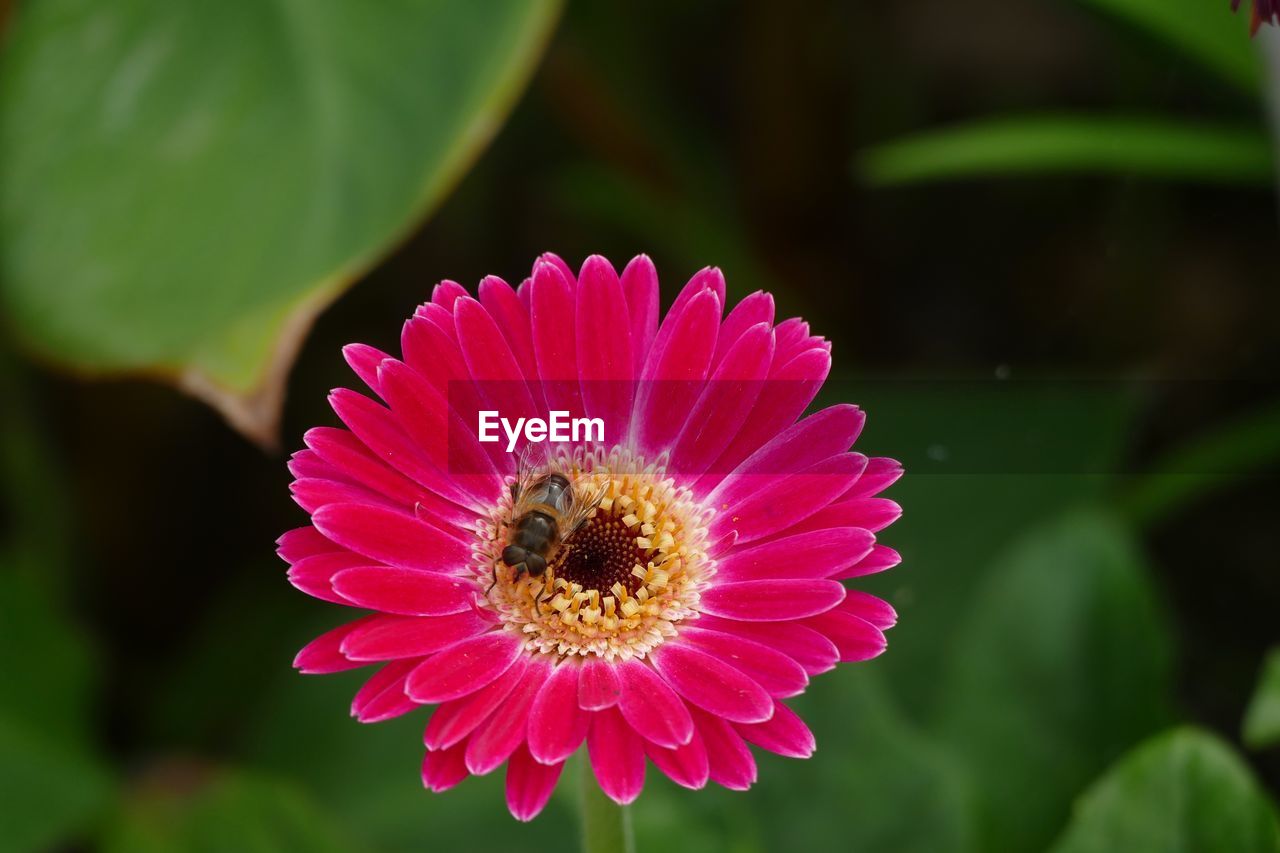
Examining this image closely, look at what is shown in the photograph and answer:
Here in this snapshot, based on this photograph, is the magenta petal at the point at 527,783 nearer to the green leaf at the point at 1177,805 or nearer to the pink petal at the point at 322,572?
the pink petal at the point at 322,572

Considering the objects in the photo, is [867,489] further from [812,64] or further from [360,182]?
[812,64]

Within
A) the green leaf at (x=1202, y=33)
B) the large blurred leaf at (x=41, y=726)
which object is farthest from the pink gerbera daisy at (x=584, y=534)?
the large blurred leaf at (x=41, y=726)

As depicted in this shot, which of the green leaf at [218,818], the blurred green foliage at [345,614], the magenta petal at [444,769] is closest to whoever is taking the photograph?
the magenta petal at [444,769]

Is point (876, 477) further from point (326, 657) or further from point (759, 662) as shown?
point (326, 657)

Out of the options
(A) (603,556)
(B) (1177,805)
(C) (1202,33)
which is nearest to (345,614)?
(A) (603,556)

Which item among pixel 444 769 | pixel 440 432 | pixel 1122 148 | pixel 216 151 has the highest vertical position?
pixel 1122 148

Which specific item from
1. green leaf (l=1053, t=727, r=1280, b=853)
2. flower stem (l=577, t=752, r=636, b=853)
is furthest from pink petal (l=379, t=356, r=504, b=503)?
green leaf (l=1053, t=727, r=1280, b=853)

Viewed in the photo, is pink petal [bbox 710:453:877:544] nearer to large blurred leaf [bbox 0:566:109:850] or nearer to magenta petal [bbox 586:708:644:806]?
magenta petal [bbox 586:708:644:806]
